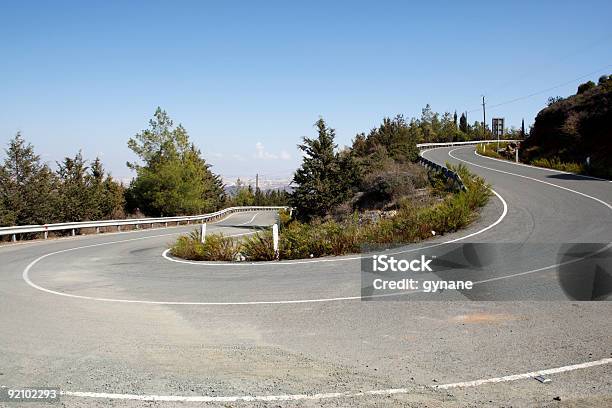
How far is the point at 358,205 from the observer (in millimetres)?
30922

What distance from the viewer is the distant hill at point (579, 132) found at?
35.6m

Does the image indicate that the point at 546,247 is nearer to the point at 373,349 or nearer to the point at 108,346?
the point at 373,349

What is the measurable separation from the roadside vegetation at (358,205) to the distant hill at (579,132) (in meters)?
11.0

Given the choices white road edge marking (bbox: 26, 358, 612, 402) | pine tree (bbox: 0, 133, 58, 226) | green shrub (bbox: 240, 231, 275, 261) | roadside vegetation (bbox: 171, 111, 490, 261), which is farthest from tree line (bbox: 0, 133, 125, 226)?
white road edge marking (bbox: 26, 358, 612, 402)

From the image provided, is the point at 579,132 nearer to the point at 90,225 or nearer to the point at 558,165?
the point at 558,165

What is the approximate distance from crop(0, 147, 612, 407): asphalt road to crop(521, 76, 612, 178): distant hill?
1026 inches

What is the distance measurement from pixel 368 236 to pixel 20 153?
100ft

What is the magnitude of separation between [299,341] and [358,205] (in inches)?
968

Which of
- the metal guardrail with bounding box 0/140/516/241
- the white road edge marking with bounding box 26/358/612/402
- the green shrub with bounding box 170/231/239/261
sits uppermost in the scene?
the metal guardrail with bounding box 0/140/516/241

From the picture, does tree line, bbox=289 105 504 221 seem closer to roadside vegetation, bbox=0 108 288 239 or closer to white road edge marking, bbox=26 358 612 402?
roadside vegetation, bbox=0 108 288 239

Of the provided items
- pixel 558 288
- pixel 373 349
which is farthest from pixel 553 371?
pixel 558 288

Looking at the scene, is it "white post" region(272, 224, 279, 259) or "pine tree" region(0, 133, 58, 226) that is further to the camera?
"pine tree" region(0, 133, 58, 226)

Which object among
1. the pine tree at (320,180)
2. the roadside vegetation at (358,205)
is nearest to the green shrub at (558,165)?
the roadside vegetation at (358,205)

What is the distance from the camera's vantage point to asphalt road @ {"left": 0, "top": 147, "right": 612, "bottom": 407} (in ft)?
16.1
